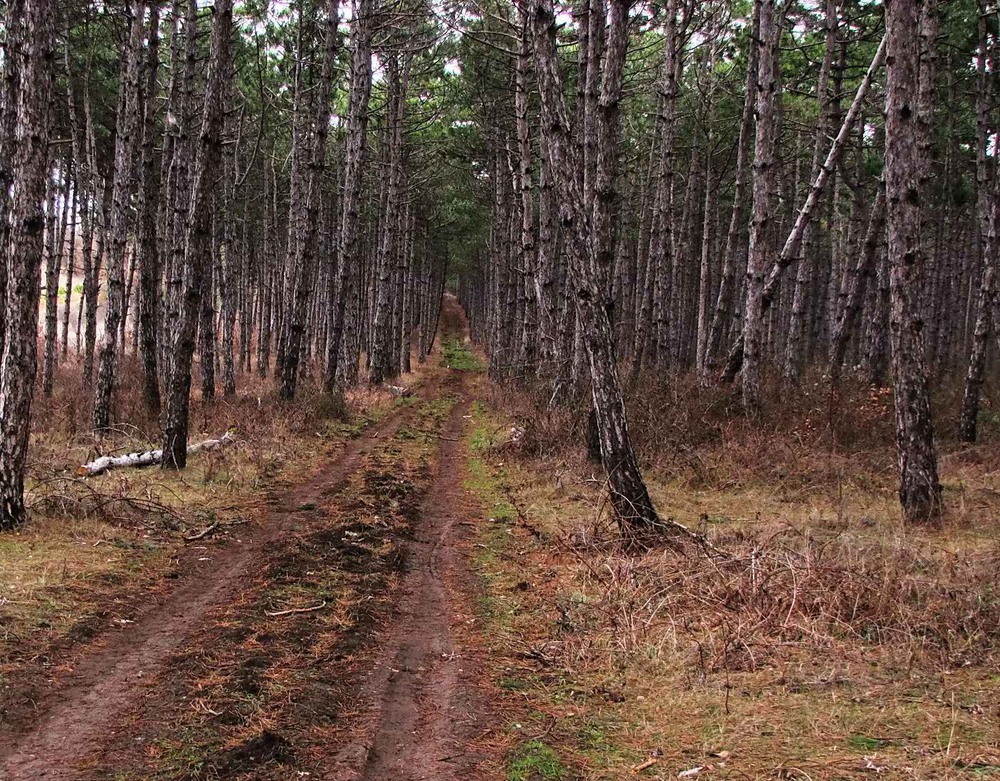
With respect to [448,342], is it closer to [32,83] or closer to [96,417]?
[96,417]

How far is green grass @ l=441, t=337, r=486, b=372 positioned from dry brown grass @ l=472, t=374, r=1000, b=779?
105ft

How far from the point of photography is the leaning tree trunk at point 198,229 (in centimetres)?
988

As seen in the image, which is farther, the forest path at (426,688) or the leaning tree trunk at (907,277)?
the leaning tree trunk at (907,277)

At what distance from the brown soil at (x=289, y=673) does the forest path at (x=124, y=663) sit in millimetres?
10

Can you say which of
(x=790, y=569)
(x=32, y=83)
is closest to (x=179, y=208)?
(x=32, y=83)

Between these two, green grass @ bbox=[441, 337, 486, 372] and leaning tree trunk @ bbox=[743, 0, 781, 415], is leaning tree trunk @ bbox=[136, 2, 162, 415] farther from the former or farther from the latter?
green grass @ bbox=[441, 337, 486, 372]

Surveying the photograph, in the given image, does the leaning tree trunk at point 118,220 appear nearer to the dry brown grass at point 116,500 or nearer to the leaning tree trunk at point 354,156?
the dry brown grass at point 116,500

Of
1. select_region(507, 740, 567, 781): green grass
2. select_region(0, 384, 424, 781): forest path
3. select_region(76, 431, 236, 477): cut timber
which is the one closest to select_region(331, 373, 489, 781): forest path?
select_region(507, 740, 567, 781): green grass

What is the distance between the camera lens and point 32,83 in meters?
6.64

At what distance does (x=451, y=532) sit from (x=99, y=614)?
3.85 meters

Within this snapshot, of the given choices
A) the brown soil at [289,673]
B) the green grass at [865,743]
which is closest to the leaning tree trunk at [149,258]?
the brown soil at [289,673]

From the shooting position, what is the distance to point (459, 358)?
1847 inches

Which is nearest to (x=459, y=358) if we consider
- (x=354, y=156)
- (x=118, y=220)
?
(x=354, y=156)

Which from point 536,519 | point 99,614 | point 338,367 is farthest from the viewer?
point 338,367
